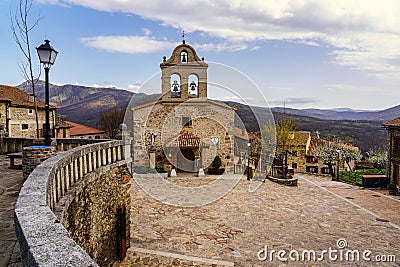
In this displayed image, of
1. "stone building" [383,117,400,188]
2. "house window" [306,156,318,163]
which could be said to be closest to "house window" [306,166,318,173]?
"house window" [306,156,318,163]

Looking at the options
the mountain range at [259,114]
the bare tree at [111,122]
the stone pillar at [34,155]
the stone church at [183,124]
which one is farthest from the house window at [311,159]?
the stone pillar at [34,155]

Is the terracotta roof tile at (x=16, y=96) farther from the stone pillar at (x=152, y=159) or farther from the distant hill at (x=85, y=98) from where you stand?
the distant hill at (x=85, y=98)

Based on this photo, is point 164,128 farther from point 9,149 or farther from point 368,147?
point 368,147

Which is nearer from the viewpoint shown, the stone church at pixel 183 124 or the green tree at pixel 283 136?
the stone church at pixel 183 124

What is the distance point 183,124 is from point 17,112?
33.4ft

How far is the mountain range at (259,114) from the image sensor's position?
38.0m

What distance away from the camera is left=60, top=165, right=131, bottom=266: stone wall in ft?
13.5

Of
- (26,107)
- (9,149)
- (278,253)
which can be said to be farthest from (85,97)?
(278,253)

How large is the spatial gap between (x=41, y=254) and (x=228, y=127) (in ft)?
57.7

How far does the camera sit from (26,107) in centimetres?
1791

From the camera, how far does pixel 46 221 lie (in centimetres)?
178

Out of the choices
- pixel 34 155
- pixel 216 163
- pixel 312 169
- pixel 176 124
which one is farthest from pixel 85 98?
pixel 34 155

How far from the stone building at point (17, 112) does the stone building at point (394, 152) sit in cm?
2309

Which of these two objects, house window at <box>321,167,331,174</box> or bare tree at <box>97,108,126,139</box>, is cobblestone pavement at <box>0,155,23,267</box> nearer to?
house window at <box>321,167,331,174</box>
